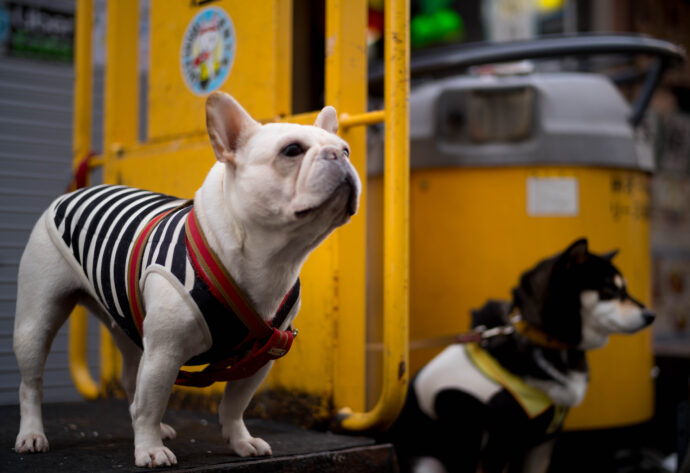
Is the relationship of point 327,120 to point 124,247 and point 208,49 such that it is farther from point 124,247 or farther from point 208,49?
point 208,49

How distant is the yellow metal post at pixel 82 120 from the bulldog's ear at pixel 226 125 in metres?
1.70

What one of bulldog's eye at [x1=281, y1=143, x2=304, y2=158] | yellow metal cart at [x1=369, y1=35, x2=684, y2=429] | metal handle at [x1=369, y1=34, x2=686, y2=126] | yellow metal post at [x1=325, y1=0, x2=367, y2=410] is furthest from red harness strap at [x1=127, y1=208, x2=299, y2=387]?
metal handle at [x1=369, y1=34, x2=686, y2=126]

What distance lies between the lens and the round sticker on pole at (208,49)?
6.69 feet

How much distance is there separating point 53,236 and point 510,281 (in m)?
2.15

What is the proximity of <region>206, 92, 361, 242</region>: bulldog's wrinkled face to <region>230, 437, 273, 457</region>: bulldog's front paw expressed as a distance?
21.5 inches

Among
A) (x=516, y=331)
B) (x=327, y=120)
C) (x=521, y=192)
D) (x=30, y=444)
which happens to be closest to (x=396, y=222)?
(x=327, y=120)

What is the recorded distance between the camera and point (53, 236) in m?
1.62

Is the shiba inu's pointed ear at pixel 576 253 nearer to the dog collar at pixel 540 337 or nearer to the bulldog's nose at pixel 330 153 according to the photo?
the dog collar at pixel 540 337

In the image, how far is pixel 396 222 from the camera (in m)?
1.89

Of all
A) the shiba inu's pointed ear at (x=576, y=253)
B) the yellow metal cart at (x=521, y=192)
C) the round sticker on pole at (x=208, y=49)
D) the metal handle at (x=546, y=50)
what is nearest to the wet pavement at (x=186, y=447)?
the shiba inu's pointed ear at (x=576, y=253)

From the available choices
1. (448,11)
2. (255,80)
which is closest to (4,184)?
(255,80)

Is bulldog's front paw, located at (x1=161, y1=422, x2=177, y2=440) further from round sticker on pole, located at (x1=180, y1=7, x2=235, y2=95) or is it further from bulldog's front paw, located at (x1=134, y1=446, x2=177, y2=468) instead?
round sticker on pole, located at (x1=180, y1=7, x2=235, y2=95)

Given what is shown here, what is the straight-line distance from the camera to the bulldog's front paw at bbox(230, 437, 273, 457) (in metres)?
1.54

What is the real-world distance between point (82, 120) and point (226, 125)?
5.67ft
